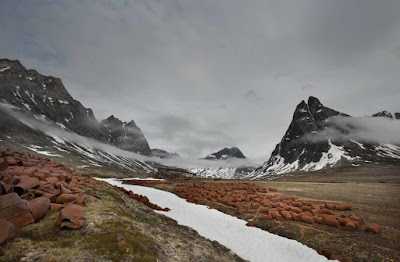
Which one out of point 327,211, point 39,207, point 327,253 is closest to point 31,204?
point 39,207

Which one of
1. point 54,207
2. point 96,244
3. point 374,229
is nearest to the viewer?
point 96,244

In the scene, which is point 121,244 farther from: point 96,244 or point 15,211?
point 15,211

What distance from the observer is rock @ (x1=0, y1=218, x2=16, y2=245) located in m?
4.82

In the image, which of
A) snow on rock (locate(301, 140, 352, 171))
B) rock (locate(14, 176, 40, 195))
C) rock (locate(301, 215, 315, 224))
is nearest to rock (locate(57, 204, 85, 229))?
rock (locate(14, 176, 40, 195))

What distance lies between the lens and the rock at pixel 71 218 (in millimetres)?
6177

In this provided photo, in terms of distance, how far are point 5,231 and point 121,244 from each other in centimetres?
266

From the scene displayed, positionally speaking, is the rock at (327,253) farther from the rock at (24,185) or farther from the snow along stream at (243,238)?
the rock at (24,185)

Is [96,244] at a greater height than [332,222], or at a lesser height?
lesser

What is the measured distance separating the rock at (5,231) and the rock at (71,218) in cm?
111

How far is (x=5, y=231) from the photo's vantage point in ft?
16.4

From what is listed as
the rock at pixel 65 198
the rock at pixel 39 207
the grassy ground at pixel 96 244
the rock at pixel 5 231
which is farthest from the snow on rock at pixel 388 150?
the rock at pixel 5 231

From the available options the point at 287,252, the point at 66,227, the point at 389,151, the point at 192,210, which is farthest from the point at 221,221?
the point at 389,151

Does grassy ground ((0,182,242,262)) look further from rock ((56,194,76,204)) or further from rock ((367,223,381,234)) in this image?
rock ((367,223,381,234))

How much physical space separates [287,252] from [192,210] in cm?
879
